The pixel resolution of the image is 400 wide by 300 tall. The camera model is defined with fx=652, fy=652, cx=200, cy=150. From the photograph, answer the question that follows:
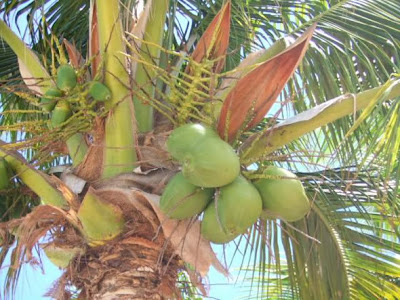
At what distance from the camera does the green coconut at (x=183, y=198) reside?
1906 millimetres

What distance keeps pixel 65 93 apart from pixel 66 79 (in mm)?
61

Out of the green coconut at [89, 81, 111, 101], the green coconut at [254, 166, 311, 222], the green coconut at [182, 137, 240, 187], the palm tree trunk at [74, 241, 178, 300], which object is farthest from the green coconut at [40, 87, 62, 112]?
the green coconut at [254, 166, 311, 222]

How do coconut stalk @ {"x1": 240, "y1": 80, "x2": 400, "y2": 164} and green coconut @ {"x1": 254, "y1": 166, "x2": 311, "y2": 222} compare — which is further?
coconut stalk @ {"x1": 240, "y1": 80, "x2": 400, "y2": 164}

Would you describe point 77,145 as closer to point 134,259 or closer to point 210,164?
point 134,259

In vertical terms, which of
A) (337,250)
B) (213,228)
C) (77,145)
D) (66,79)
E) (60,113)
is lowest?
(337,250)

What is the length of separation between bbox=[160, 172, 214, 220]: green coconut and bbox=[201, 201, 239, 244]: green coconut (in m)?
0.03

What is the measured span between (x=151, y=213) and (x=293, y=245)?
115 centimetres

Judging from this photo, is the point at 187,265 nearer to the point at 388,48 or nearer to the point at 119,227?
the point at 119,227

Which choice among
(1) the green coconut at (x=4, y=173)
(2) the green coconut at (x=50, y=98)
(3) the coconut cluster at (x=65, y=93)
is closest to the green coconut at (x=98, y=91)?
(3) the coconut cluster at (x=65, y=93)

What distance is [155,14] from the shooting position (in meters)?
2.63

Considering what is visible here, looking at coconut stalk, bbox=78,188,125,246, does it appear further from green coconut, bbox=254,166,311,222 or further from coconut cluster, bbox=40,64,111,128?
green coconut, bbox=254,166,311,222

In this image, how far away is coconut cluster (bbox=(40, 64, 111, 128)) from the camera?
227 centimetres

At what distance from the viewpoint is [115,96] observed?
7.72ft

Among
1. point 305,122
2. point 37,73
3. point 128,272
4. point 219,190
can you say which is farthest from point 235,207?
point 37,73
